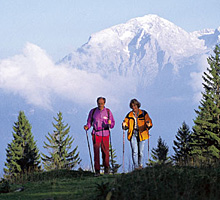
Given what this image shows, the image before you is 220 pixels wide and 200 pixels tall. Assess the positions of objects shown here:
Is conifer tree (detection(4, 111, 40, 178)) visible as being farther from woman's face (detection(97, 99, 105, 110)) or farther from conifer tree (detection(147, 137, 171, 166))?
woman's face (detection(97, 99, 105, 110))

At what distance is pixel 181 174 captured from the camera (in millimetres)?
9078

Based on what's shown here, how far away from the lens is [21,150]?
6950 centimetres

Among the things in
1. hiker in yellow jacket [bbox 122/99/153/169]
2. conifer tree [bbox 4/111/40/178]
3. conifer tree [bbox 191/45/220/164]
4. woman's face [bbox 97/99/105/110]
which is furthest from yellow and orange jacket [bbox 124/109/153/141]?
conifer tree [bbox 4/111/40/178]

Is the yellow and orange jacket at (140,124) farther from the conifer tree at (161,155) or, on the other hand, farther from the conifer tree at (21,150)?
the conifer tree at (21,150)

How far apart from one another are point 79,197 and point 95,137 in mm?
4794

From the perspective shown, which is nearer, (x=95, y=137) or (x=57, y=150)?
(x=95, y=137)

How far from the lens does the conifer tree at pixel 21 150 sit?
66188mm

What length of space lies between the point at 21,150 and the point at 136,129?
2328 inches

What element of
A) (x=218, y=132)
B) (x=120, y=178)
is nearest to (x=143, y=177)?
(x=120, y=178)

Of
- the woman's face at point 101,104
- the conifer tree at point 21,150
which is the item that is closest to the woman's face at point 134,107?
the woman's face at point 101,104

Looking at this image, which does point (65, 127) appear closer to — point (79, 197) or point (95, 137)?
point (95, 137)

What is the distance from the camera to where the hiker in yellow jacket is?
12805 mm

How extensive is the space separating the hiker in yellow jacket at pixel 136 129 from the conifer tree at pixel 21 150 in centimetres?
5351

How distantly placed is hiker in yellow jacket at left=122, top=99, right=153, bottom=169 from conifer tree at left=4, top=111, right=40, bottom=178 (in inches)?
2107
